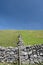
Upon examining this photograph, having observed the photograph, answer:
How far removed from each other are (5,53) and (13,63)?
2.06 meters

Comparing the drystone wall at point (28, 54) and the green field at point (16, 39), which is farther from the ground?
the green field at point (16, 39)

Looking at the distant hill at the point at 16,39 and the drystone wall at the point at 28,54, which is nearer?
the drystone wall at the point at 28,54

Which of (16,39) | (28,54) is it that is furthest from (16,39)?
(28,54)

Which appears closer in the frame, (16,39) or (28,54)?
(28,54)

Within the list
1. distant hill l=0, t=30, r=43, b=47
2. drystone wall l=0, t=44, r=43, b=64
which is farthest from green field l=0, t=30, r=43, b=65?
drystone wall l=0, t=44, r=43, b=64

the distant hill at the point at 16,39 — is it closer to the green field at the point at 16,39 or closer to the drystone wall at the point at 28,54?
the green field at the point at 16,39

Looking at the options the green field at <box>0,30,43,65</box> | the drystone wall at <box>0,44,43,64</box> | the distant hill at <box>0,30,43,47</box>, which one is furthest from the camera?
the distant hill at <box>0,30,43,47</box>

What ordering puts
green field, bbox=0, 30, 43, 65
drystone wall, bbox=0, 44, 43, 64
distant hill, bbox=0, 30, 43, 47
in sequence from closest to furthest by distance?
drystone wall, bbox=0, 44, 43, 64 → green field, bbox=0, 30, 43, 65 → distant hill, bbox=0, 30, 43, 47

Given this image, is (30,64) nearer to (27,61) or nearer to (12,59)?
(27,61)

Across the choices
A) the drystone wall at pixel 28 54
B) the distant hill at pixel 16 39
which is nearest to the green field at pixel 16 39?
the distant hill at pixel 16 39

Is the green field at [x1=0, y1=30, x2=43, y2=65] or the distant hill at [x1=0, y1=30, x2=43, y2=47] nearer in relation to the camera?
the green field at [x1=0, y1=30, x2=43, y2=65]

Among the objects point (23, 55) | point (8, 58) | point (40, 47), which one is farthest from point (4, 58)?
point (40, 47)

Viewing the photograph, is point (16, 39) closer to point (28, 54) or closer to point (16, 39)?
point (16, 39)

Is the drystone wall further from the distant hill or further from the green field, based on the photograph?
the distant hill
